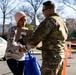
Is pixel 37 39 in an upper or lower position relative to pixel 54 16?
lower

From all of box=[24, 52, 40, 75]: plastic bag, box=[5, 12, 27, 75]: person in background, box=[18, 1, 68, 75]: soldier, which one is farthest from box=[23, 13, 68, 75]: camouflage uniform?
box=[5, 12, 27, 75]: person in background

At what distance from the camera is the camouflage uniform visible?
3.57 metres

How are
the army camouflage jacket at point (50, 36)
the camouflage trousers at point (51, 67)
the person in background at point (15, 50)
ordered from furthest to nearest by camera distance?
the person in background at point (15, 50) < the camouflage trousers at point (51, 67) < the army camouflage jacket at point (50, 36)

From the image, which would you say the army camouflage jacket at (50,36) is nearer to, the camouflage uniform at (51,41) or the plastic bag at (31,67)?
the camouflage uniform at (51,41)

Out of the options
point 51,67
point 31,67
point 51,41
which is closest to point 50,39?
point 51,41

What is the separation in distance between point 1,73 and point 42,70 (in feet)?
20.1

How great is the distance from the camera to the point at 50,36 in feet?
12.0

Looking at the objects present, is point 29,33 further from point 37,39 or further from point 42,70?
point 42,70

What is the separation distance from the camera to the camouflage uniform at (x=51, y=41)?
357 cm

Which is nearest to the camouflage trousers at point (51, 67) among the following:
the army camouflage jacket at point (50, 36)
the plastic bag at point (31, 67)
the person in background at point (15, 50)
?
the army camouflage jacket at point (50, 36)

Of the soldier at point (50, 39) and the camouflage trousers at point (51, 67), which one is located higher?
the soldier at point (50, 39)

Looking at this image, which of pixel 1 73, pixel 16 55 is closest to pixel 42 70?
pixel 16 55

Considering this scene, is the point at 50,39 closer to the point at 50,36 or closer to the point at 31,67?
the point at 50,36

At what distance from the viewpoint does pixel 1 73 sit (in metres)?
9.72
